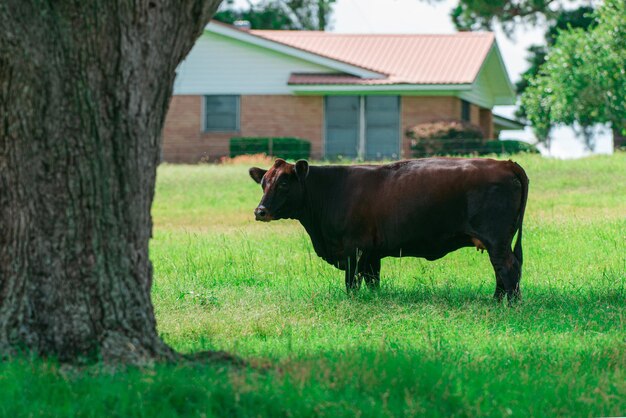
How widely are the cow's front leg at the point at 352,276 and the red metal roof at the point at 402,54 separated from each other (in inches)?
1027

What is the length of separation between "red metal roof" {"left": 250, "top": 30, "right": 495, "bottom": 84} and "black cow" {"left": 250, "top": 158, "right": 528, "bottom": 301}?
25.7 metres

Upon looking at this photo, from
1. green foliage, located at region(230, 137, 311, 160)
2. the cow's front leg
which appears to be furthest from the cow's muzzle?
green foliage, located at region(230, 137, 311, 160)

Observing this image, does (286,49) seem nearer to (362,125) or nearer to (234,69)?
(234,69)

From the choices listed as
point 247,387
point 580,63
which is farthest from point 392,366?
point 580,63

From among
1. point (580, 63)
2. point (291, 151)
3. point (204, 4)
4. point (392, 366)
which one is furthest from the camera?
point (580, 63)

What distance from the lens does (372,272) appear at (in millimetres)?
12086

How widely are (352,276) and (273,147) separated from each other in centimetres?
2463

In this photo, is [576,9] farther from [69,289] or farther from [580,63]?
[69,289]

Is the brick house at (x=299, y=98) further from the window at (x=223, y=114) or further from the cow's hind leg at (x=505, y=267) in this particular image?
the cow's hind leg at (x=505, y=267)

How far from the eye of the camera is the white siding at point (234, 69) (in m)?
39.4

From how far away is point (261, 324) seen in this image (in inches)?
394

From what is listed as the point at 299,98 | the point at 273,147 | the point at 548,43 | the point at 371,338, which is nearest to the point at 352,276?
the point at 371,338

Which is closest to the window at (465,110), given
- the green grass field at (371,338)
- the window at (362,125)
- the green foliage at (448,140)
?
the window at (362,125)

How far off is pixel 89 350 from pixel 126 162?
4.13 feet
